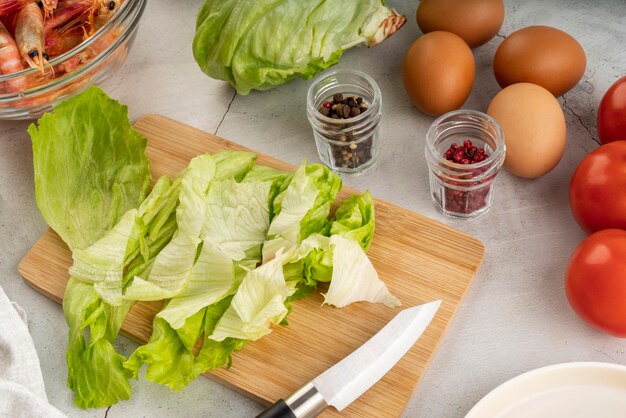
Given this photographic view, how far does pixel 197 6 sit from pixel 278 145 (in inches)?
22.0

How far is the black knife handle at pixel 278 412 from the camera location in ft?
4.91

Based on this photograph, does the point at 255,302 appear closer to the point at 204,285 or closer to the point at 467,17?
the point at 204,285

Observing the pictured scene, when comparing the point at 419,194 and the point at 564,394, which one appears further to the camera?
the point at 419,194

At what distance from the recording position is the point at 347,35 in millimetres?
2012

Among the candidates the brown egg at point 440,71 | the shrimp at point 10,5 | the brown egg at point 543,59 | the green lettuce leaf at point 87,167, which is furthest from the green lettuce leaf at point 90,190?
the brown egg at point 543,59

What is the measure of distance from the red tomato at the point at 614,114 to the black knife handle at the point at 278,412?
93 centimetres

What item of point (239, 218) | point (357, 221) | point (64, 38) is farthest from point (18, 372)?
point (64, 38)

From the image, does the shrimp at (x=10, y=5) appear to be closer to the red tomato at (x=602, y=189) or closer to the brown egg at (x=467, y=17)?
the brown egg at (x=467, y=17)

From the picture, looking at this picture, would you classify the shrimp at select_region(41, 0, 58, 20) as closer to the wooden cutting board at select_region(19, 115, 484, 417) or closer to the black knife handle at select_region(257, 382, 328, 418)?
the wooden cutting board at select_region(19, 115, 484, 417)

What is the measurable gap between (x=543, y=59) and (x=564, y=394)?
0.74m

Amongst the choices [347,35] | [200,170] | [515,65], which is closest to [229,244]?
[200,170]

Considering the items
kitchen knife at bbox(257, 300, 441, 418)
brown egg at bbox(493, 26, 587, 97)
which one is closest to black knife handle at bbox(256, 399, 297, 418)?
kitchen knife at bbox(257, 300, 441, 418)

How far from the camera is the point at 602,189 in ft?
5.47

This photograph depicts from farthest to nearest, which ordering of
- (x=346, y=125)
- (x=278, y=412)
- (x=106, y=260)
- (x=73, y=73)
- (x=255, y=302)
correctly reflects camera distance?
(x=73, y=73), (x=346, y=125), (x=106, y=260), (x=255, y=302), (x=278, y=412)
